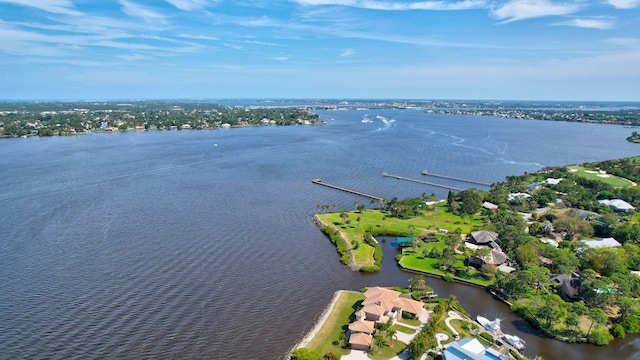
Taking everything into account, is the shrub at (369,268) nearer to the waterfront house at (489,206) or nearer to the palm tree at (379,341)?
the palm tree at (379,341)

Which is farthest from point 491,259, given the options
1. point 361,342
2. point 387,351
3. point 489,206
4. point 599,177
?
point 599,177

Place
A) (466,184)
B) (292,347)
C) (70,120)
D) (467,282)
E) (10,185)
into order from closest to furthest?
(292,347) → (467,282) → (10,185) → (466,184) → (70,120)

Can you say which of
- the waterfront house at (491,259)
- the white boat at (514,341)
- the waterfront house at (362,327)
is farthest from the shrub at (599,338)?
the waterfront house at (362,327)

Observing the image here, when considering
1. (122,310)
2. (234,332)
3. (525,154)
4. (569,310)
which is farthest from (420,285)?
(525,154)

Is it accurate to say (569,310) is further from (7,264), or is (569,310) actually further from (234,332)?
(7,264)

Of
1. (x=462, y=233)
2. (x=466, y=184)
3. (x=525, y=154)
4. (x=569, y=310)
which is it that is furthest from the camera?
(x=525, y=154)

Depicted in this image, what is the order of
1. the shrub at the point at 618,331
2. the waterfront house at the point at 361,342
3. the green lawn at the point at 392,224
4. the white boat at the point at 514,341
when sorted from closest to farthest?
the waterfront house at the point at 361,342 → the white boat at the point at 514,341 → the shrub at the point at 618,331 → the green lawn at the point at 392,224

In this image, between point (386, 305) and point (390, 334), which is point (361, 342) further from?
point (386, 305)
